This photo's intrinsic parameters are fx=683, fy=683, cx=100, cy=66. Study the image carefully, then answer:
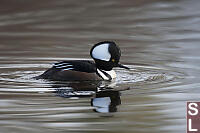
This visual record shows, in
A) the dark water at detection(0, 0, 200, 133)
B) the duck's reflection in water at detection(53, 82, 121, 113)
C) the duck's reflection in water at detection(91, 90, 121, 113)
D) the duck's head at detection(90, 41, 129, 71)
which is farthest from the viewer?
the duck's head at detection(90, 41, 129, 71)

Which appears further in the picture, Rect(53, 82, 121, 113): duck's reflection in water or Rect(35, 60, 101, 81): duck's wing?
Rect(35, 60, 101, 81): duck's wing

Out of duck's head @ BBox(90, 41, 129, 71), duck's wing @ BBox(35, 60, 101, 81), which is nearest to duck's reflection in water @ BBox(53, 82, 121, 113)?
duck's wing @ BBox(35, 60, 101, 81)

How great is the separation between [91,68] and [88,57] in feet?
7.19

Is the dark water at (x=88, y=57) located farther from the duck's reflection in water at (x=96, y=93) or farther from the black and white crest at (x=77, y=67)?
the black and white crest at (x=77, y=67)

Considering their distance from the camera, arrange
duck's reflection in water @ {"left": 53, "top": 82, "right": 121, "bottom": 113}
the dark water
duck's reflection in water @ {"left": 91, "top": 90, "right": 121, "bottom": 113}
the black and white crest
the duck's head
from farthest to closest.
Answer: the duck's head → the black and white crest → duck's reflection in water @ {"left": 53, "top": 82, "right": 121, "bottom": 113} → duck's reflection in water @ {"left": 91, "top": 90, "right": 121, "bottom": 113} → the dark water

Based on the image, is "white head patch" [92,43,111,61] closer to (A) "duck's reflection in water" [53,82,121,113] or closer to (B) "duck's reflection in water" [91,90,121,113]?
(A) "duck's reflection in water" [53,82,121,113]

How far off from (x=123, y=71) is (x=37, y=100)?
3.02m

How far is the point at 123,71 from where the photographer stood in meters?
A: 11.7

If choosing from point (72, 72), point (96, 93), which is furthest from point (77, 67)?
point (96, 93)

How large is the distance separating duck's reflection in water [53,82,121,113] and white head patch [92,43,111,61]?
562 millimetres

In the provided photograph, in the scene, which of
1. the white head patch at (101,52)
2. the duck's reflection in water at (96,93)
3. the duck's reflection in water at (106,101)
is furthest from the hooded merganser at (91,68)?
the duck's reflection in water at (106,101)

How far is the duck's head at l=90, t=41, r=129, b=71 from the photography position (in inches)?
426

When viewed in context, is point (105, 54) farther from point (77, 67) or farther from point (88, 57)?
point (88, 57)

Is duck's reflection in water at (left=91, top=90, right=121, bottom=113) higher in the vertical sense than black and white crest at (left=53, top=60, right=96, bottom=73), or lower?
lower
